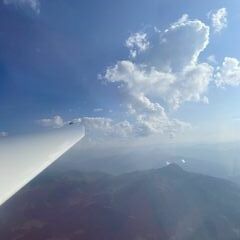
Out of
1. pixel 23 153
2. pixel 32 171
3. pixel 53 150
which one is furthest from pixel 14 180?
pixel 53 150

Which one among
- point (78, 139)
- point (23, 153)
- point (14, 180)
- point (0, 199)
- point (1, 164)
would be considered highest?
point (78, 139)

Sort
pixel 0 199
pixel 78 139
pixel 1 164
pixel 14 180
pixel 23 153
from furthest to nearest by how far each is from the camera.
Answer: pixel 78 139
pixel 23 153
pixel 1 164
pixel 14 180
pixel 0 199

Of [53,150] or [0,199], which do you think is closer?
[0,199]

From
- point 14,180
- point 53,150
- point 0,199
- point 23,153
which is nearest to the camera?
point 0,199

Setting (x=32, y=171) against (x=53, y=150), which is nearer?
(x=32, y=171)

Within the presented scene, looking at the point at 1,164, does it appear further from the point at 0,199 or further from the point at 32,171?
the point at 0,199

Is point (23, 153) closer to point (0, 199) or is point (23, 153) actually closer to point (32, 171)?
point (32, 171)

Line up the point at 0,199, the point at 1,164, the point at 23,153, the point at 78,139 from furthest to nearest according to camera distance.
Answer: the point at 78,139
the point at 23,153
the point at 1,164
the point at 0,199

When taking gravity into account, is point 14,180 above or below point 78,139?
below

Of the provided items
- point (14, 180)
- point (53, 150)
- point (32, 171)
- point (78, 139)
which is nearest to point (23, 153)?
point (53, 150)
